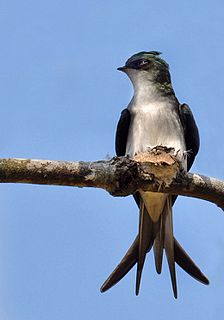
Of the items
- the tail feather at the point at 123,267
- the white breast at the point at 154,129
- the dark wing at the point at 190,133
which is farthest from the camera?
the dark wing at the point at 190,133

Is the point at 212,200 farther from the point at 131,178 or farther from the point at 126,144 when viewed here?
the point at 126,144

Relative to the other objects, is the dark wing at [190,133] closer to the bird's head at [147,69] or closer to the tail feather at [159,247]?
the bird's head at [147,69]

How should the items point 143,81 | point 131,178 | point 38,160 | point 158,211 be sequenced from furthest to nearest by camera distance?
point 143,81 < point 158,211 < point 131,178 < point 38,160

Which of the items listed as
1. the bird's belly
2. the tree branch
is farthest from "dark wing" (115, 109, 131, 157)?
the tree branch

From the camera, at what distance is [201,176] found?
401 cm

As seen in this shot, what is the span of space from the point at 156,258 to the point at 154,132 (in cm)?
102

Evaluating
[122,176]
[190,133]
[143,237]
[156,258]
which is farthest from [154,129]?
[122,176]

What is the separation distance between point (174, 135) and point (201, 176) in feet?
4.56

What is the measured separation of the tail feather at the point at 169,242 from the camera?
179 inches

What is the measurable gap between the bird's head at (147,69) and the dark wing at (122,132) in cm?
35

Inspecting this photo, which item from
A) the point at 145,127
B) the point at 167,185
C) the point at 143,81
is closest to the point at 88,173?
Answer: the point at 167,185

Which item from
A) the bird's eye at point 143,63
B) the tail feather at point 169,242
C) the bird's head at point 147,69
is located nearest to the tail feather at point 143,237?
the tail feather at point 169,242

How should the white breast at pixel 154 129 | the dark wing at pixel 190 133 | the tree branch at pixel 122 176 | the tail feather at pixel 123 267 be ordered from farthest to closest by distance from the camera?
the dark wing at pixel 190 133, the white breast at pixel 154 129, the tail feather at pixel 123 267, the tree branch at pixel 122 176

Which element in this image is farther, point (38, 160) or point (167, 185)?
point (167, 185)
